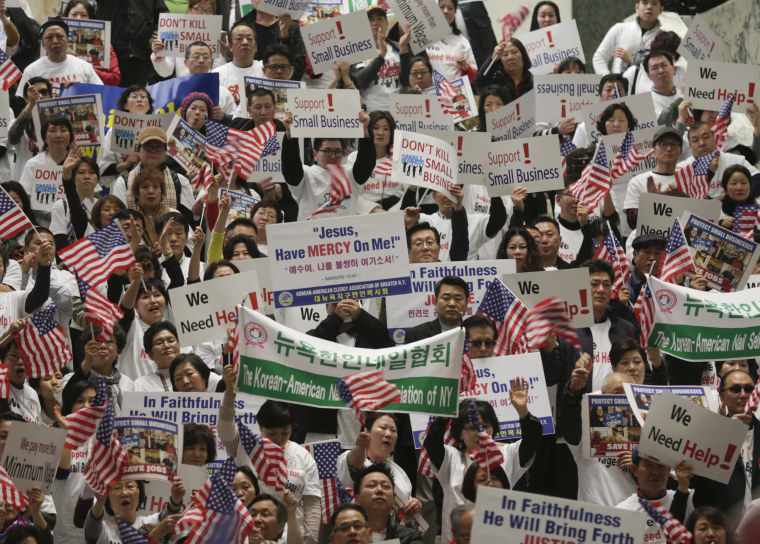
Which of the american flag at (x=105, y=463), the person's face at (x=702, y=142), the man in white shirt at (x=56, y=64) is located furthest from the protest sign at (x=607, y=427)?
the man in white shirt at (x=56, y=64)

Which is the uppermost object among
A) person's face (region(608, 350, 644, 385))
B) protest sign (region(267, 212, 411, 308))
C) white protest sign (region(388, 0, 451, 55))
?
white protest sign (region(388, 0, 451, 55))

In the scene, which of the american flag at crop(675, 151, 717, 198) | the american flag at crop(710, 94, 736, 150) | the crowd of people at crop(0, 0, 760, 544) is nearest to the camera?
the crowd of people at crop(0, 0, 760, 544)

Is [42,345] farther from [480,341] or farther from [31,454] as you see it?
[480,341]

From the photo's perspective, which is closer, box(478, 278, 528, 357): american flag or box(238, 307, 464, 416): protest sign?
box(238, 307, 464, 416): protest sign

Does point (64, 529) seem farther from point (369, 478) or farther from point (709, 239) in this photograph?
point (709, 239)

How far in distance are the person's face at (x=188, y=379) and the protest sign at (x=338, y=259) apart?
67cm

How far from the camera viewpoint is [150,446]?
8.73 m

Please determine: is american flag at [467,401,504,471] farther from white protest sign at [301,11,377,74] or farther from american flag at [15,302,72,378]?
white protest sign at [301,11,377,74]

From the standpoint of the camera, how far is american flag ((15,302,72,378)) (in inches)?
386

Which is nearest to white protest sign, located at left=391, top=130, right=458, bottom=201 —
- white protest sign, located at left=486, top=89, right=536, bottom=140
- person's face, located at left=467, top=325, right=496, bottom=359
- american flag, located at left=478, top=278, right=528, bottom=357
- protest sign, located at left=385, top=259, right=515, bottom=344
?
protest sign, located at left=385, top=259, right=515, bottom=344

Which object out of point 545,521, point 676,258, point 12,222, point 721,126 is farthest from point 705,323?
point 12,222

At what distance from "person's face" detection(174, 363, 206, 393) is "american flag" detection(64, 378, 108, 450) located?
80cm

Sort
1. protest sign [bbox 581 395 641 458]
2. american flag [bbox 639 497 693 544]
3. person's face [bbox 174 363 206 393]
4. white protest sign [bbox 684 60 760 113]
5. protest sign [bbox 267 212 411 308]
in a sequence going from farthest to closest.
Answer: white protest sign [bbox 684 60 760 113] → protest sign [bbox 267 212 411 308] → person's face [bbox 174 363 206 393] → protest sign [bbox 581 395 641 458] → american flag [bbox 639 497 693 544]

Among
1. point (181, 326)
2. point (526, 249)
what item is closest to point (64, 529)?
point (181, 326)
